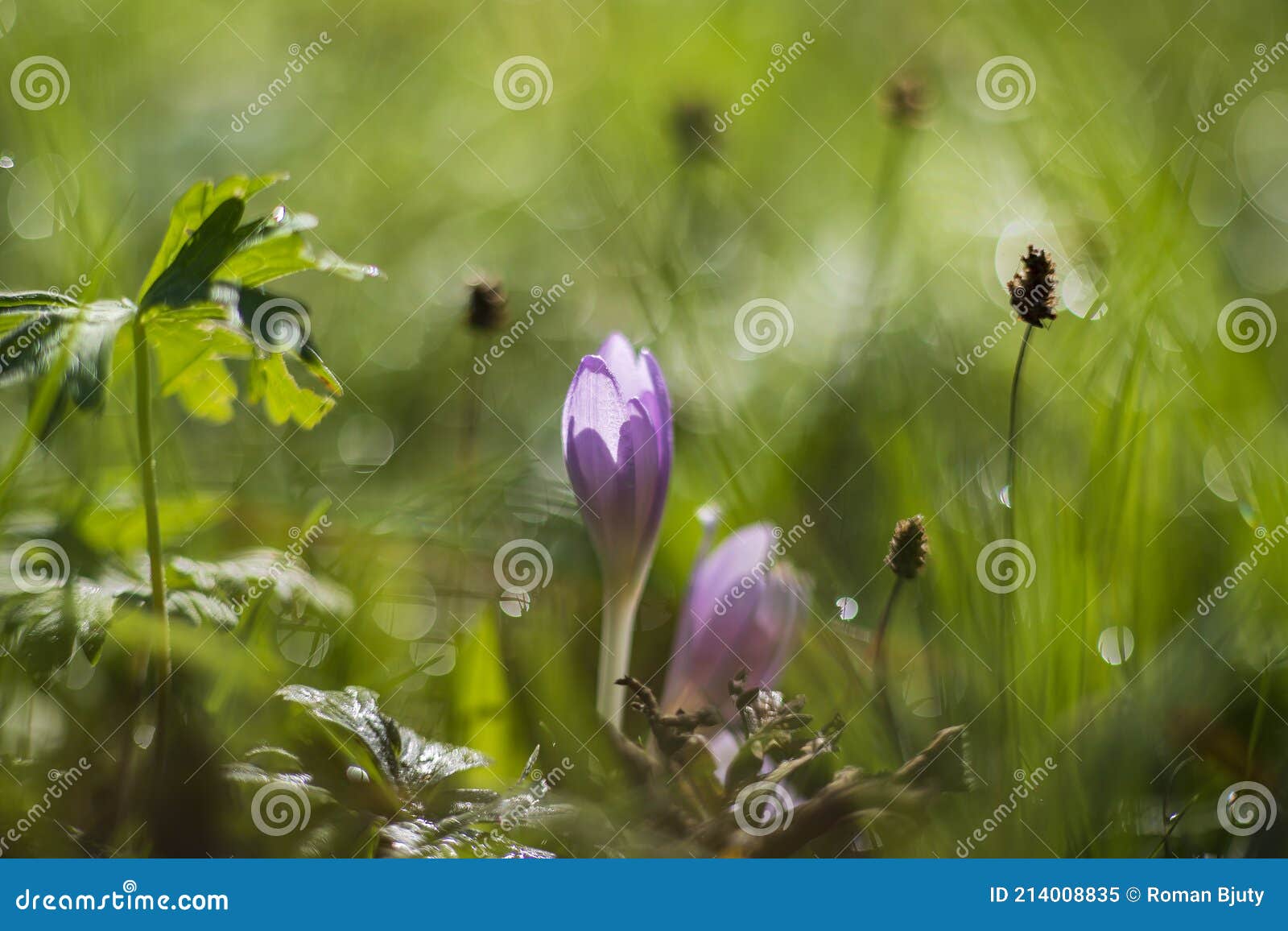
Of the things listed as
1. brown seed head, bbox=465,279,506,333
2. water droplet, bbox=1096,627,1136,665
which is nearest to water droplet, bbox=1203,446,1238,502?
water droplet, bbox=1096,627,1136,665

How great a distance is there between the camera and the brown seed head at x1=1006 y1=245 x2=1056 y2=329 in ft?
3.24

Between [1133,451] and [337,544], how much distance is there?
0.97m

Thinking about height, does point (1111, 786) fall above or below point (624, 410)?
below

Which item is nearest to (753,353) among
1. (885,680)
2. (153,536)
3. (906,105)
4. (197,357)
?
(906,105)

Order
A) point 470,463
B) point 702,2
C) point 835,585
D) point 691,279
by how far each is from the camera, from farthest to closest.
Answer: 1. point 702,2
2. point 691,279
3. point 470,463
4. point 835,585

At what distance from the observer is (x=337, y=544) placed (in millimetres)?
1289

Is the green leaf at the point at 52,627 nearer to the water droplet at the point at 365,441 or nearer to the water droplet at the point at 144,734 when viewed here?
the water droplet at the point at 144,734

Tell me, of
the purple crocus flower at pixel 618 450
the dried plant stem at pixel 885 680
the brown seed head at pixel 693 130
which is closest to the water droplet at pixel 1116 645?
the dried plant stem at pixel 885 680

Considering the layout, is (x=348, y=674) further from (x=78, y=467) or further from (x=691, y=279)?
(x=691, y=279)

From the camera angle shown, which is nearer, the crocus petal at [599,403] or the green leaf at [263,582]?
the crocus petal at [599,403]

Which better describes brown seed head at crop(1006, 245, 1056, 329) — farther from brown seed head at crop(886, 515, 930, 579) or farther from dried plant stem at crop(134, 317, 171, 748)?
dried plant stem at crop(134, 317, 171, 748)

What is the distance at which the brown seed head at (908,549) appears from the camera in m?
0.92

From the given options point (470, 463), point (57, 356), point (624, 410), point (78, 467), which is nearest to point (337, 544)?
point (470, 463)

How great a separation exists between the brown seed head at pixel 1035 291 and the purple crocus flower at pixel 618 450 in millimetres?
379
